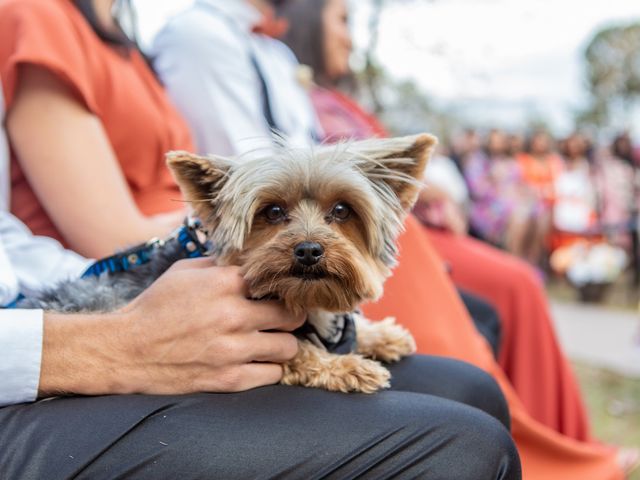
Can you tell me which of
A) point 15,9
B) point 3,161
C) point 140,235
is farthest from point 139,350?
point 15,9

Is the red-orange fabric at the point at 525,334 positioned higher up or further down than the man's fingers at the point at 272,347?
further down

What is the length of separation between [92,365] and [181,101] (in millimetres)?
1326

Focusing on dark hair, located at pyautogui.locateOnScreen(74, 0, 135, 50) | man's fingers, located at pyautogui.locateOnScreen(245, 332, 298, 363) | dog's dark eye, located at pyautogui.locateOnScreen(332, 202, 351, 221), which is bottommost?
man's fingers, located at pyautogui.locateOnScreen(245, 332, 298, 363)

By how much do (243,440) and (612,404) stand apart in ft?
11.4

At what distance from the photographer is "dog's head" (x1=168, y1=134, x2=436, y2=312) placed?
1.47 m

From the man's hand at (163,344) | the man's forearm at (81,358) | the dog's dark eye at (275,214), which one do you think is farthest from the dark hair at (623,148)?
the man's forearm at (81,358)

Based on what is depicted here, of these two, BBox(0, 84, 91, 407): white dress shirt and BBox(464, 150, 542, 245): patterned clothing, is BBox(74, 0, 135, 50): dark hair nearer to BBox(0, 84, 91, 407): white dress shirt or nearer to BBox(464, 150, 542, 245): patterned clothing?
BBox(0, 84, 91, 407): white dress shirt

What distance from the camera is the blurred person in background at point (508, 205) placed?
933 cm

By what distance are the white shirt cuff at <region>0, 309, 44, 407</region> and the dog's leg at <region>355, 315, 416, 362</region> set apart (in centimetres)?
82

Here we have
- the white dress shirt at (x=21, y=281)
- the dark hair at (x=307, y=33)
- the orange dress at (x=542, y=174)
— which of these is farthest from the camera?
the orange dress at (x=542, y=174)

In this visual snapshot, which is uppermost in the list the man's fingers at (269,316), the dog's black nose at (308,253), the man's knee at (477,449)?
the dog's black nose at (308,253)

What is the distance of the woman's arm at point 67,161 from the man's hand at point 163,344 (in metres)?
0.41

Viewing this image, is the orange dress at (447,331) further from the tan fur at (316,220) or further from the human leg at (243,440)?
the human leg at (243,440)

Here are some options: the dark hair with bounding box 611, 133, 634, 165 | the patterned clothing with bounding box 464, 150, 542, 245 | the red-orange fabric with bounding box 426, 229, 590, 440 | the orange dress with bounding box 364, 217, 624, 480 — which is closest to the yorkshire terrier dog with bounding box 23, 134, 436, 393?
the orange dress with bounding box 364, 217, 624, 480
